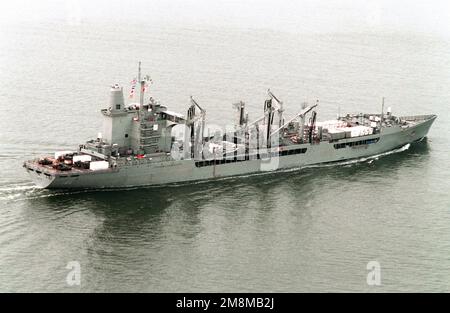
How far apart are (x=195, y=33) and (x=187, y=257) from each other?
10045 cm

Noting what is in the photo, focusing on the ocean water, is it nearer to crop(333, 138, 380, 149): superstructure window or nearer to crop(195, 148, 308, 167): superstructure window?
crop(195, 148, 308, 167): superstructure window

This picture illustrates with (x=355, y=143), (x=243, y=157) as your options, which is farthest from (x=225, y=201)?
(x=355, y=143)

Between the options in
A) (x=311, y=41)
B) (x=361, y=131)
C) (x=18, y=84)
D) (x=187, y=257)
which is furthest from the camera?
(x=311, y=41)

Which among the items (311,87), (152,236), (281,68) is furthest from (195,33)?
(152,236)

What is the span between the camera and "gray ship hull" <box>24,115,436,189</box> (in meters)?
69.1

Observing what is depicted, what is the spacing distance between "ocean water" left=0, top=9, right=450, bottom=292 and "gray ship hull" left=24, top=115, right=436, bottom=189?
4.13 feet

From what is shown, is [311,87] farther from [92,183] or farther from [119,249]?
[119,249]

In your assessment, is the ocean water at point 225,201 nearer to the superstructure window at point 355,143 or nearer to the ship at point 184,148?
the ship at point 184,148

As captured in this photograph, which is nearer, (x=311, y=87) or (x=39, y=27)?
(x=311, y=87)

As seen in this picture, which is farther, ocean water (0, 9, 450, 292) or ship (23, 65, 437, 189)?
ship (23, 65, 437, 189)

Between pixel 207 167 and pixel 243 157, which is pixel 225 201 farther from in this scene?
pixel 243 157

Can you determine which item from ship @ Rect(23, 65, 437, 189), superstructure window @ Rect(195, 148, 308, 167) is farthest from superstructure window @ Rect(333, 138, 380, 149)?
superstructure window @ Rect(195, 148, 308, 167)

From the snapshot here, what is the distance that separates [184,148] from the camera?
76.5 metres

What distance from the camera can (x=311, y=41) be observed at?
148 m
